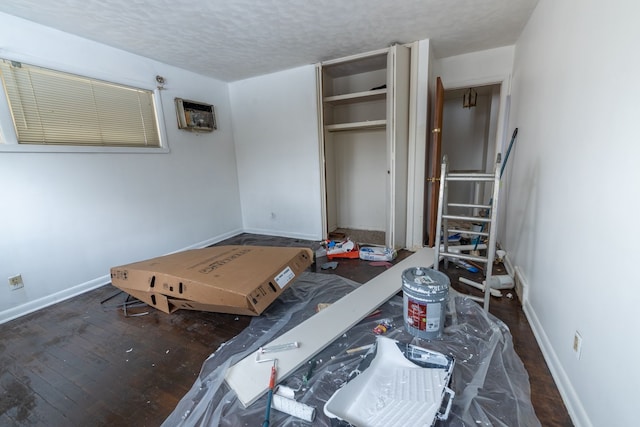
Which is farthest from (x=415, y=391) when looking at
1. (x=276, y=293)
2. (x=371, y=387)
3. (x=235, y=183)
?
(x=235, y=183)

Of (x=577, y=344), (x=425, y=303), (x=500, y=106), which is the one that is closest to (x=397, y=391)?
(x=425, y=303)

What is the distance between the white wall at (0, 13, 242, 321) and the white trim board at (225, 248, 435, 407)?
219 cm

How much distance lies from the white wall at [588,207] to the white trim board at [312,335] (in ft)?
3.09

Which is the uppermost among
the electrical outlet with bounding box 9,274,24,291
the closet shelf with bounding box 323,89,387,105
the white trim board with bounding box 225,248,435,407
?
the closet shelf with bounding box 323,89,387,105

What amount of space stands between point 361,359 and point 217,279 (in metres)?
1.05

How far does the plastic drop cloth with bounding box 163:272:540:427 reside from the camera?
43.6 inches

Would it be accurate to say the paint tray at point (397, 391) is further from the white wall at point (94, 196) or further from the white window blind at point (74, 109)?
the white window blind at point (74, 109)

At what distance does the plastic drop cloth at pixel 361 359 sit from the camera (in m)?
1.11

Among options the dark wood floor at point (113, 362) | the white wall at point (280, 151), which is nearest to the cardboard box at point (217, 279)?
the dark wood floor at point (113, 362)

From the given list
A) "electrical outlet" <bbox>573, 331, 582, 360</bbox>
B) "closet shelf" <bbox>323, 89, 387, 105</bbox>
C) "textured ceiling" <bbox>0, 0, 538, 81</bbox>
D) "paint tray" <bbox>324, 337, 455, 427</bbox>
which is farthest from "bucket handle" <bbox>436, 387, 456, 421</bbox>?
"closet shelf" <bbox>323, 89, 387, 105</bbox>

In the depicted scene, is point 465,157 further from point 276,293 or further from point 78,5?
point 78,5

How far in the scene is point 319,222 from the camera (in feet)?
12.3

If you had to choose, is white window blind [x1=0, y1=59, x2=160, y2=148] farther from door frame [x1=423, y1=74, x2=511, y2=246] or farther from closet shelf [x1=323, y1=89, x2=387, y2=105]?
door frame [x1=423, y1=74, x2=511, y2=246]

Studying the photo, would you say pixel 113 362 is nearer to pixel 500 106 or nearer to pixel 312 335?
pixel 312 335
